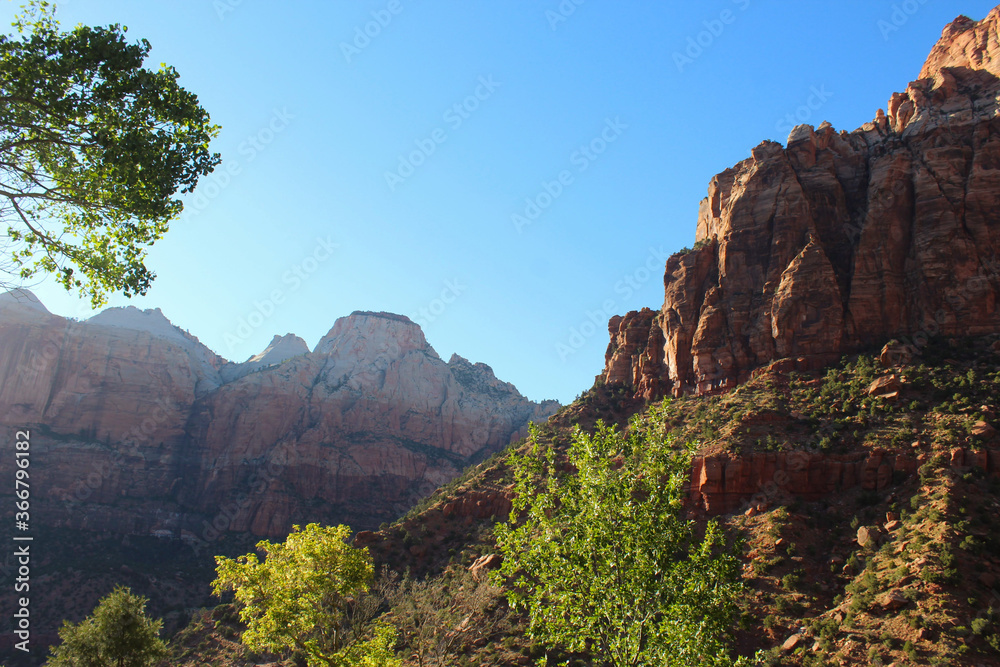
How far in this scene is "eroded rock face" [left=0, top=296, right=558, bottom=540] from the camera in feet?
276

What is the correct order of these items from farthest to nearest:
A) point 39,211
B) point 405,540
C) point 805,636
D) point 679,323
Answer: point 679,323 → point 405,540 → point 805,636 → point 39,211

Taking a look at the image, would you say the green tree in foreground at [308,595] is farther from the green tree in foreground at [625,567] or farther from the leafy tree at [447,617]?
the green tree in foreground at [625,567]

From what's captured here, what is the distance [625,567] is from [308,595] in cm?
1257

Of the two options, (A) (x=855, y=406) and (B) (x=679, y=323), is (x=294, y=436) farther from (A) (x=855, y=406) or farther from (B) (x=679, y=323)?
(A) (x=855, y=406)

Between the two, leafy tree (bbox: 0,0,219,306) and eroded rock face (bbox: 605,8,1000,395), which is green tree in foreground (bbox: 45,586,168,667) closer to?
leafy tree (bbox: 0,0,219,306)

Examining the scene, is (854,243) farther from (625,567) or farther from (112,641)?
(112,641)

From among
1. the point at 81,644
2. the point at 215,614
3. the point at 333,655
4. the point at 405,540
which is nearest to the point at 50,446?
the point at 215,614

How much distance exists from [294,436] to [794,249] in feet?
275

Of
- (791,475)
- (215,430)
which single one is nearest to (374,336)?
(215,430)

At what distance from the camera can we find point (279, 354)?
14162 centimetres

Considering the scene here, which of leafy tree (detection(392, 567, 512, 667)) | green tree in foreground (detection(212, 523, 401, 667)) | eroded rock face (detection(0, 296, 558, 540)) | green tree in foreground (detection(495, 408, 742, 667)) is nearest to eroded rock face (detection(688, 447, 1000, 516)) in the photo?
leafy tree (detection(392, 567, 512, 667))

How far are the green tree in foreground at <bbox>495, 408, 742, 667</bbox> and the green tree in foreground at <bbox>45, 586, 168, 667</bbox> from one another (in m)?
23.6

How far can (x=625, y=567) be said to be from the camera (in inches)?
486

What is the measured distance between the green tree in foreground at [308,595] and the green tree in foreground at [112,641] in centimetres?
930
